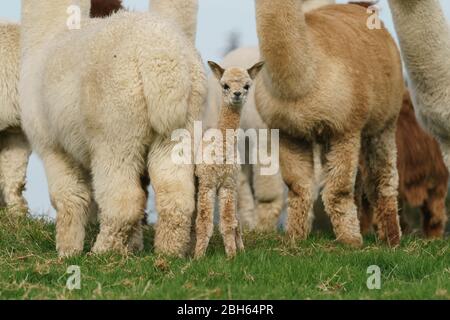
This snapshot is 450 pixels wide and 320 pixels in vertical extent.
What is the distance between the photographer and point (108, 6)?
37.6 feet

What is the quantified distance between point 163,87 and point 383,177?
3.03 metres

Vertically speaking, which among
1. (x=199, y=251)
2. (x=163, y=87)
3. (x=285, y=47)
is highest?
(x=285, y=47)

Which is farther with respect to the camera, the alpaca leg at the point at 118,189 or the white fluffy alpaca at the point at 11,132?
the white fluffy alpaca at the point at 11,132

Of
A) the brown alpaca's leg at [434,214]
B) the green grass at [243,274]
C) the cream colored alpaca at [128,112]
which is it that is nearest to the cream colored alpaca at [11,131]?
the green grass at [243,274]

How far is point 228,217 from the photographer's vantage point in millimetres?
7898

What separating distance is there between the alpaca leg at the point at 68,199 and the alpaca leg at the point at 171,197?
33.9 inches

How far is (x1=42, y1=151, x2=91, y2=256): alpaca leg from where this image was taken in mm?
8289

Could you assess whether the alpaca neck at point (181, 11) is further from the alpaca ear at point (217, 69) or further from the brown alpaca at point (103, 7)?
the brown alpaca at point (103, 7)

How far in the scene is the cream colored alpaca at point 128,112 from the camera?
7508 mm

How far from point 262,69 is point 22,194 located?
285cm

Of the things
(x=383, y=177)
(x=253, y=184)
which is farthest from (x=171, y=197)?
(x=253, y=184)

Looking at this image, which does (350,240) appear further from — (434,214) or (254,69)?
(434,214)

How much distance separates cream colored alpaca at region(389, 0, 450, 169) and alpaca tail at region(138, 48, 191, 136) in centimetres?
239

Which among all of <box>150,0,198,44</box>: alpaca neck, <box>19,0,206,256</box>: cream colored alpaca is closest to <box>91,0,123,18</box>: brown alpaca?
<box>150,0,198,44</box>: alpaca neck
